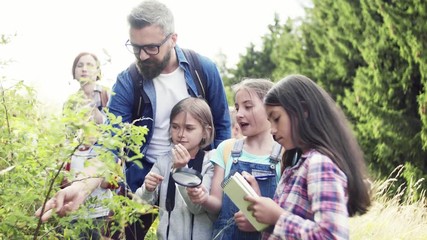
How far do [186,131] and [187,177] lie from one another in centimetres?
50

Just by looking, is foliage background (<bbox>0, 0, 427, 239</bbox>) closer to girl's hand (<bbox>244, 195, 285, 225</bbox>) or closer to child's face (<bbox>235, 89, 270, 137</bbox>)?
girl's hand (<bbox>244, 195, 285, 225</bbox>)

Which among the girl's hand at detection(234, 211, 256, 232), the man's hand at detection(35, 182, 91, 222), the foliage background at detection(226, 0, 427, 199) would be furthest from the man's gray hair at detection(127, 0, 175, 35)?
the foliage background at detection(226, 0, 427, 199)

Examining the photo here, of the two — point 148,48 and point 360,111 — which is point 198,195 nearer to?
point 148,48

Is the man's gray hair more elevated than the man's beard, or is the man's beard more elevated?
the man's gray hair

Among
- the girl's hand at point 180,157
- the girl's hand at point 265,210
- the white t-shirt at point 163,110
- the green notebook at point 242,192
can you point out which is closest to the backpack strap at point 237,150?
the girl's hand at point 180,157

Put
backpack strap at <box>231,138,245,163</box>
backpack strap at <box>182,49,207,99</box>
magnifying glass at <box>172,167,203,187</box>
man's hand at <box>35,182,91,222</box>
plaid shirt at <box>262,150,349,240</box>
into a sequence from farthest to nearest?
backpack strap at <box>182,49,207,99</box> → backpack strap at <box>231,138,245,163</box> → magnifying glass at <box>172,167,203,187</box> → man's hand at <box>35,182,91,222</box> → plaid shirt at <box>262,150,349,240</box>

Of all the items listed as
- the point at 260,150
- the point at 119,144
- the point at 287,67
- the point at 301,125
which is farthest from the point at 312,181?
the point at 287,67

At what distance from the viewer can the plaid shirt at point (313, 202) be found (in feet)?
8.80

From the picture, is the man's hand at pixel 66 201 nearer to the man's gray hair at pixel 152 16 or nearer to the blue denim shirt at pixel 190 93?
the blue denim shirt at pixel 190 93

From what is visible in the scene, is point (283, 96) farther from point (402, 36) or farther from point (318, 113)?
point (402, 36)

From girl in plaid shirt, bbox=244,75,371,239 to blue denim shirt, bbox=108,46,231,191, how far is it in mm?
1114

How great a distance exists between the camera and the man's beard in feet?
13.1

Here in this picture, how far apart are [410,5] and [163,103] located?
237 inches

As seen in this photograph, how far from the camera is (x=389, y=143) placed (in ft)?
32.2
